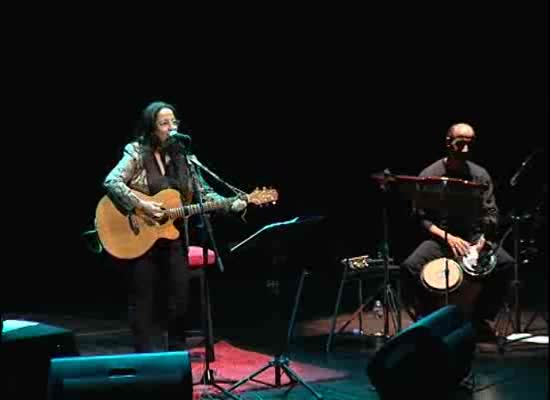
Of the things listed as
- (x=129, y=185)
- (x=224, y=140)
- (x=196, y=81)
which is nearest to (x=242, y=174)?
(x=224, y=140)

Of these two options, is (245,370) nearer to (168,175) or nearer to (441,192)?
(168,175)

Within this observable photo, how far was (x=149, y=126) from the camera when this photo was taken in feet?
19.3

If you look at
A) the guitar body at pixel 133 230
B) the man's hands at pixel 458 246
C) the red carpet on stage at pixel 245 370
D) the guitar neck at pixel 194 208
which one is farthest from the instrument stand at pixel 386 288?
the guitar body at pixel 133 230

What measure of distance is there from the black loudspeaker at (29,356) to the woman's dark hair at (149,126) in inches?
55.8

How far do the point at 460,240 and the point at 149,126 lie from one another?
97.7 inches

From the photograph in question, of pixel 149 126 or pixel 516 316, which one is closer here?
pixel 149 126

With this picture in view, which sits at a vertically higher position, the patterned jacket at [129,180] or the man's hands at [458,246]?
the patterned jacket at [129,180]

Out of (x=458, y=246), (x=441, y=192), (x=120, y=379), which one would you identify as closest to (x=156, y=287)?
(x=441, y=192)

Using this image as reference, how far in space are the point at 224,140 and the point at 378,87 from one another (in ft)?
5.52

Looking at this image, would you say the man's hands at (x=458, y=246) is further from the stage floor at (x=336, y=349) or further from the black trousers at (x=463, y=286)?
the stage floor at (x=336, y=349)

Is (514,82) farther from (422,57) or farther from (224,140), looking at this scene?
(224,140)

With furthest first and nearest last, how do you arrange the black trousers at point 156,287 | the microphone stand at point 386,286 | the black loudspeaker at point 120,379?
the microphone stand at point 386,286 < the black trousers at point 156,287 < the black loudspeaker at point 120,379

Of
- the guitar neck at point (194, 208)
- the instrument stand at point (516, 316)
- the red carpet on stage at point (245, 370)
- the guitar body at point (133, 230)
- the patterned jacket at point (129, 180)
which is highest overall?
the patterned jacket at point (129, 180)

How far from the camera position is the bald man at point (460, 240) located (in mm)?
7160
